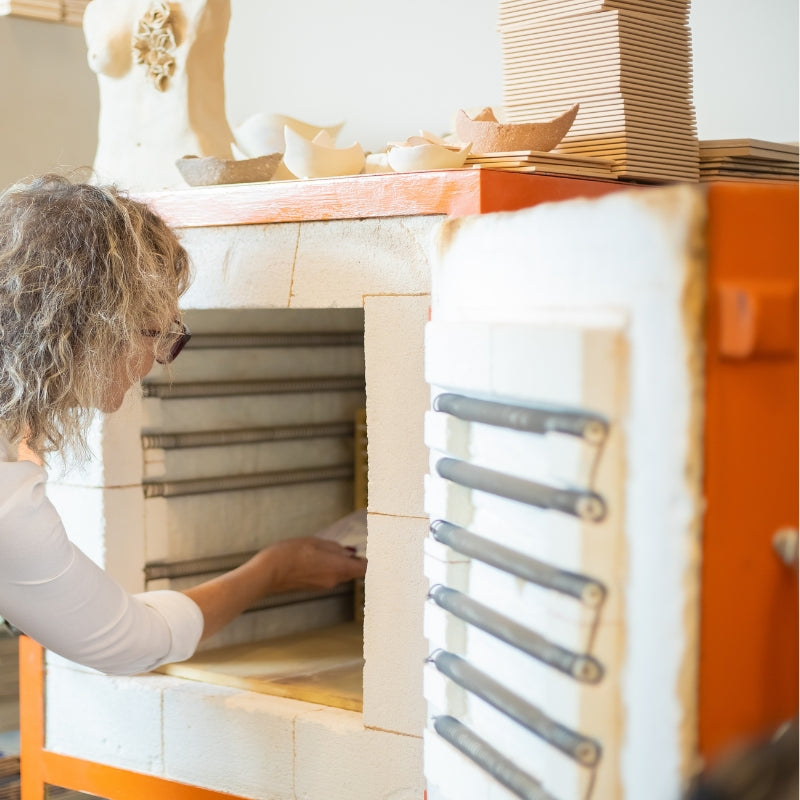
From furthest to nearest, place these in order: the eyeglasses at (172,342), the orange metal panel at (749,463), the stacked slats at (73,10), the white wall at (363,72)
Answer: the stacked slats at (73,10), the white wall at (363,72), the eyeglasses at (172,342), the orange metal panel at (749,463)

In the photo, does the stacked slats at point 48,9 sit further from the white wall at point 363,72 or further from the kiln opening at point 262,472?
the kiln opening at point 262,472

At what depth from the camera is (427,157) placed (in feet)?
5.43

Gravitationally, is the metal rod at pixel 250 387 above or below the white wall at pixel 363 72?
below

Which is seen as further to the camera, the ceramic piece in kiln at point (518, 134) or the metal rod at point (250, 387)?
the metal rod at point (250, 387)

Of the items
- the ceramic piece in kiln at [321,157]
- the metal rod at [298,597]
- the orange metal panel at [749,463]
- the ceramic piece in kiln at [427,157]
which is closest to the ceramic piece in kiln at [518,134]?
the ceramic piece in kiln at [427,157]

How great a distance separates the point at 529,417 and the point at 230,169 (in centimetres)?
102

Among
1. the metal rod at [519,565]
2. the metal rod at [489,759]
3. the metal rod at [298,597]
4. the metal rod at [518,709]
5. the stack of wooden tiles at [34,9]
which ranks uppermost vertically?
the stack of wooden tiles at [34,9]

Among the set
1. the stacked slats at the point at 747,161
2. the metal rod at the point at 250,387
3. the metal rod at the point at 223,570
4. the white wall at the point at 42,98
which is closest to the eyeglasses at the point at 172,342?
the metal rod at the point at 250,387

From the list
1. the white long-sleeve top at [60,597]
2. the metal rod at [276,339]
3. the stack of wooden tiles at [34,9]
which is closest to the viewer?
the white long-sleeve top at [60,597]

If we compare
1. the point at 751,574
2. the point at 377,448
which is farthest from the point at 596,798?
the point at 377,448

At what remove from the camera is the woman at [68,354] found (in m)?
1.58

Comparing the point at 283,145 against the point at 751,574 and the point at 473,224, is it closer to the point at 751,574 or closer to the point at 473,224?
the point at 473,224

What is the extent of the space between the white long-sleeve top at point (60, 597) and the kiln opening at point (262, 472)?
1.07 ft

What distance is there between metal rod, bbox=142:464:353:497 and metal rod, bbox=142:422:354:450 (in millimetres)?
73
